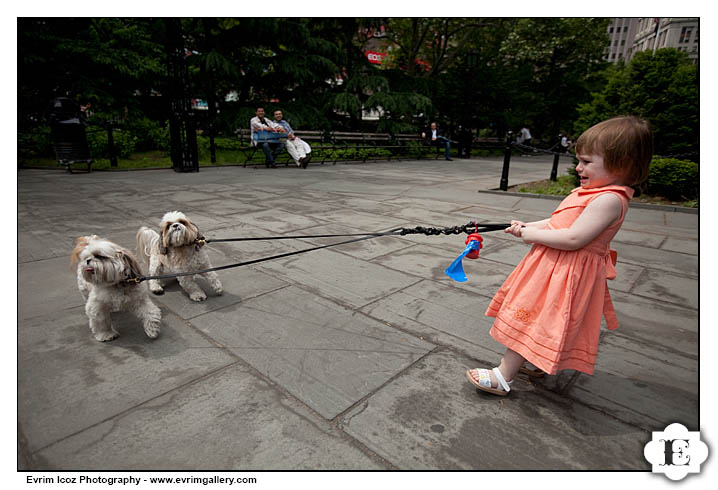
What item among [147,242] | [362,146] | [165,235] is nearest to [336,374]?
[165,235]

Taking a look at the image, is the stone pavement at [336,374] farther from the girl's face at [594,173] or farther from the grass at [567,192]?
the grass at [567,192]

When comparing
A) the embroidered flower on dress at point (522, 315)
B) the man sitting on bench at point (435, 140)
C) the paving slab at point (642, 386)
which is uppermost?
the man sitting on bench at point (435, 140)

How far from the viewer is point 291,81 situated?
18141 millimetres

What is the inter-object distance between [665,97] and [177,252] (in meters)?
9.88

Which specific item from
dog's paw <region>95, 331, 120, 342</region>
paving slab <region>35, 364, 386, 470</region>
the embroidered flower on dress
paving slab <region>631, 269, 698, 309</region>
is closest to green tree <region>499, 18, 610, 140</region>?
paving slab <region>631, 269, 698, 309</region>

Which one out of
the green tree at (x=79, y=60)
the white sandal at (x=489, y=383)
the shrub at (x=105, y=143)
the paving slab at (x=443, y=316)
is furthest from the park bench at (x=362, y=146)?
the white sandal at (x=489, y=383)

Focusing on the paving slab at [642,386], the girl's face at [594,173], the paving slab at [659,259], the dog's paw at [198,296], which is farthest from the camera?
the paving slab at [659,259]

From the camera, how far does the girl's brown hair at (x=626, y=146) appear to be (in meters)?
1.77

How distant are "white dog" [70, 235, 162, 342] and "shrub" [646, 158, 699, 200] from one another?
890 centimetres

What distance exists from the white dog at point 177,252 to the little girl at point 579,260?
2.39 metres

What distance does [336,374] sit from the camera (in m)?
2.37

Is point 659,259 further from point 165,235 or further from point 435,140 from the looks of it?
point 435,140

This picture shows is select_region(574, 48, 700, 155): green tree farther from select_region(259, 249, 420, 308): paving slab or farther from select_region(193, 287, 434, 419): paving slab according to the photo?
select_region(193, 287, 434, 419): paving slab

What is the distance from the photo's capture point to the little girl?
181cm
